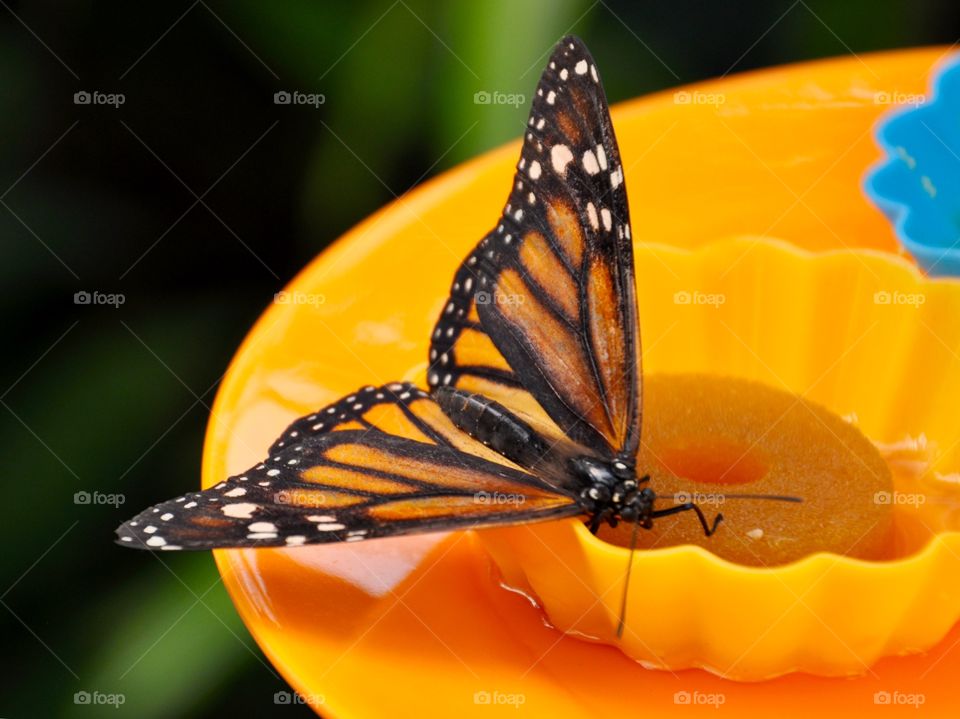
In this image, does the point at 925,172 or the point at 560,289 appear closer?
the point at 560,289

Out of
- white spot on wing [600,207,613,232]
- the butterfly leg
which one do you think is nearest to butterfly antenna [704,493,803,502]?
the butterfly leg

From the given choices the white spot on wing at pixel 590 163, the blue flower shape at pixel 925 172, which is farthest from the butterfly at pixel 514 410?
the blue flower shape at pixel 925 172

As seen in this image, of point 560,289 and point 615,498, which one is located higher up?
point 560,289

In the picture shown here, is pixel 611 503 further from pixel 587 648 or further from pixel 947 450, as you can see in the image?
pixel 947 450

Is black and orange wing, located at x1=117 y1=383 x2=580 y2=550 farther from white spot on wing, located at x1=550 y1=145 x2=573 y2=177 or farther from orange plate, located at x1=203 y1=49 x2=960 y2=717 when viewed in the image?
white spot on wing, located at x1=550 y1=145 x2=573 y2=177

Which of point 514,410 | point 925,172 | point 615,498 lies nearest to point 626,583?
point 615,498

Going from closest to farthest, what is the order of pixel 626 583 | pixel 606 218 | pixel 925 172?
pixel 626 583 < pixel 606 218 < pixel 925 172

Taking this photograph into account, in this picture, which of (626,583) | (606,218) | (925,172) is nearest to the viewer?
(626,583)

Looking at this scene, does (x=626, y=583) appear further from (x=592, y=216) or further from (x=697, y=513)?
(x=592, y=216)

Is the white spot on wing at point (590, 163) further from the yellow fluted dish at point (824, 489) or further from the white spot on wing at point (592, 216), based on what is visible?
the yellow fluted dish at point (824, 489)
